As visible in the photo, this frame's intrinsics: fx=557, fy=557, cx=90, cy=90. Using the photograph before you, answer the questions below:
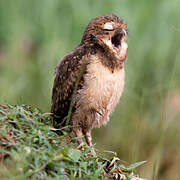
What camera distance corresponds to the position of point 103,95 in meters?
4.66

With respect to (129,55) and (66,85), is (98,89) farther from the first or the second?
(129,55)

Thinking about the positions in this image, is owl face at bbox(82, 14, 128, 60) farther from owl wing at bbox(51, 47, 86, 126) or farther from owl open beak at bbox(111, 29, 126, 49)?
owl wing at bbox(51, 47, 86, 126)

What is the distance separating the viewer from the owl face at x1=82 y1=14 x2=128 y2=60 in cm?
478

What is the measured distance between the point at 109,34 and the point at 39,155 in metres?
1.72

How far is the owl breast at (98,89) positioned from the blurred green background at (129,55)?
6.92 ft

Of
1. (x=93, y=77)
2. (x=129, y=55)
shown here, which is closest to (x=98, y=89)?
(x=93, y=77)

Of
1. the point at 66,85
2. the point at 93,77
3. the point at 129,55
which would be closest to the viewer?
the point at 93,77

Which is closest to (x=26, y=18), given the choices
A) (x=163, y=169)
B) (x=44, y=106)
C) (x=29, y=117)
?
(x=44, y=106)

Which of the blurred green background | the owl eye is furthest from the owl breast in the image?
the blurred green background

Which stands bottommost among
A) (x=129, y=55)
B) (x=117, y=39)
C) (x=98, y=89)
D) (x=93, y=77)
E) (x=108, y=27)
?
(x=129, y=55)

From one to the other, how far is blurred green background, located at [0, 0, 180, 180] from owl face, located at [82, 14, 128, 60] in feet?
6.69

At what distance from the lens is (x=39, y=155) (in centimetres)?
343

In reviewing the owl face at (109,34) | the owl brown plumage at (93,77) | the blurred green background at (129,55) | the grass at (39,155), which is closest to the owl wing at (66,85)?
the owl brown plumage at (93,77)

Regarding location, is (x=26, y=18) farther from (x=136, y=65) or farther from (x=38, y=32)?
(x=136, y=65)
